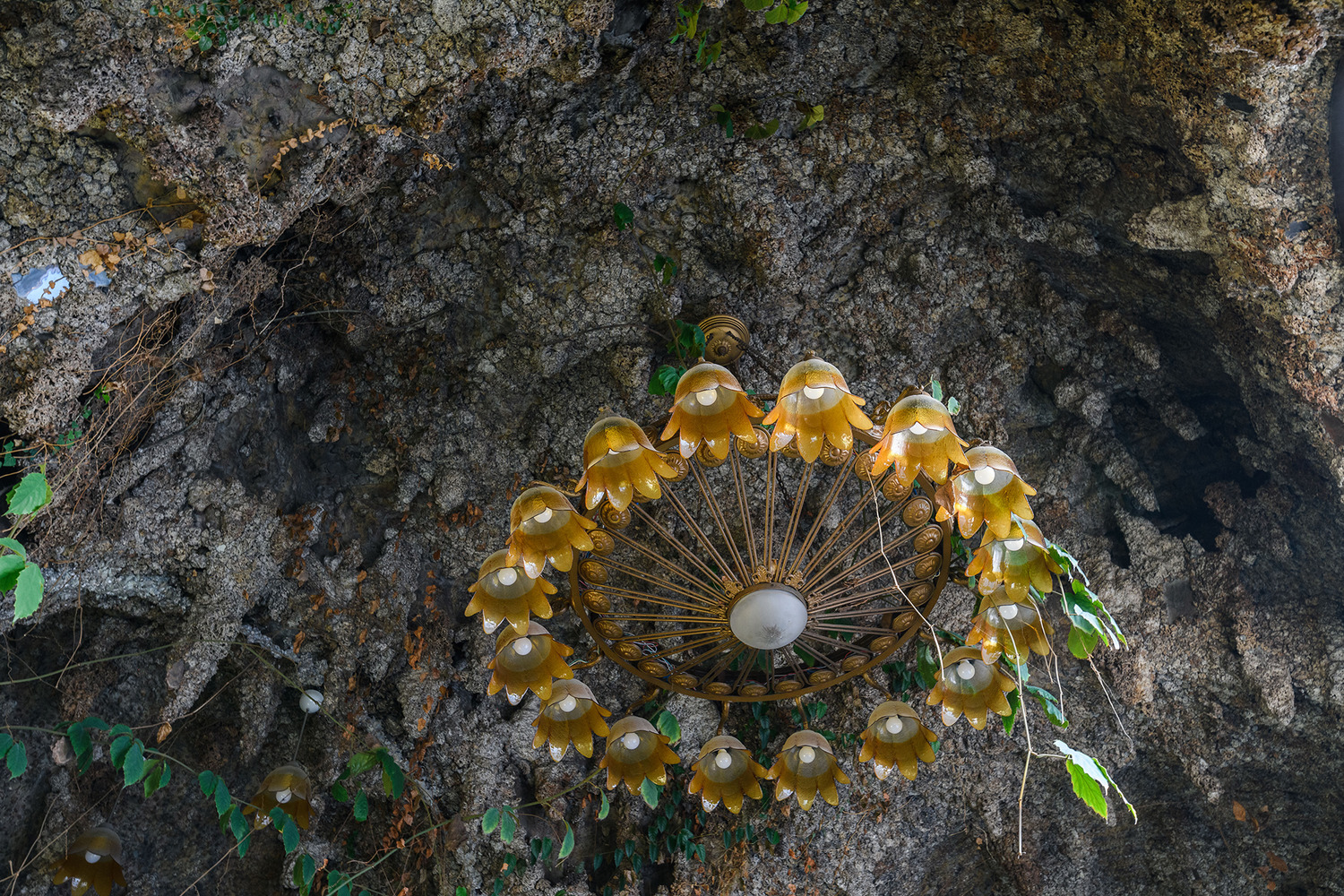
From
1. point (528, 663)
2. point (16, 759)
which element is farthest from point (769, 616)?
point (16, 759)

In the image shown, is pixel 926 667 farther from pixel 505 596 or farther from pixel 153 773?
pixel 153 773

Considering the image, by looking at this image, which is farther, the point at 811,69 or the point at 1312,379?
the point at 811,69

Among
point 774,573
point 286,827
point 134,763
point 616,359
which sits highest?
point 616,359

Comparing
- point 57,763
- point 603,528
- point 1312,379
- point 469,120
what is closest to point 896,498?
point 603,528

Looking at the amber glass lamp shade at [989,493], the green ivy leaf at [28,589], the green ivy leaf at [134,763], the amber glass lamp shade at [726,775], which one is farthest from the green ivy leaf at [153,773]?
the amber glass lamp shade at [989,493]

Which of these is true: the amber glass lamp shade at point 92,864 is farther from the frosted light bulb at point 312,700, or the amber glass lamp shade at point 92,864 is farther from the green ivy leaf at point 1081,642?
the green ivy leaf at point 1081,642

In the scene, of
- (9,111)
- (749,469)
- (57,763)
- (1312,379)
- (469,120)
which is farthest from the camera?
(749,469)

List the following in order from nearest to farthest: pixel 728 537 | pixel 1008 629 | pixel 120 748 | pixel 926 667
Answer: pixel 728 537 < pixel 1008 629 < pixel 120 748 < pixel 926 667

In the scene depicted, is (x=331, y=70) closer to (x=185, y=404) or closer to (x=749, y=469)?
(x=185, y=404)
